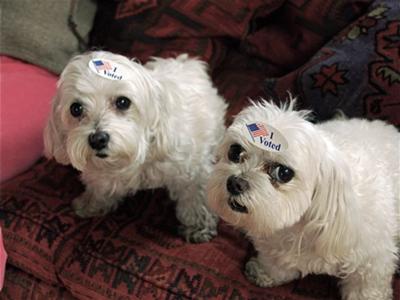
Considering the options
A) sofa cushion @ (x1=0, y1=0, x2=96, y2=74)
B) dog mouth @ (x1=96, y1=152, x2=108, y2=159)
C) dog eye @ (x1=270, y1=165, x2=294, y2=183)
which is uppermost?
dog eye @ (x1=270, y1=165, x2=294, y2=183)

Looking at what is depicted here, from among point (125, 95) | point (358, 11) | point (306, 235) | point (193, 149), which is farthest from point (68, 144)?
point (358, 11)

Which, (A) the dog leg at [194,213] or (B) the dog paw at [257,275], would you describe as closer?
(B) the dog paw at [257,275]

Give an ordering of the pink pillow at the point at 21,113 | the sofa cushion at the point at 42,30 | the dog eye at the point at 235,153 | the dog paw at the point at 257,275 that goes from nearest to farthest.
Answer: the dog eye at the point at 235,153 < the dog paw at the point at 257,275 < the pink pillow at the point at 21,113 < the sofa cushion at the point at 42,30

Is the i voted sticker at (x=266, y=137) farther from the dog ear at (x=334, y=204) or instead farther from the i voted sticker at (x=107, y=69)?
the i voted sticker at (x=107, y=69)

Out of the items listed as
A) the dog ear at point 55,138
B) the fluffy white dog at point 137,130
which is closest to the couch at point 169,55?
the fluffy white dog at point 137,130

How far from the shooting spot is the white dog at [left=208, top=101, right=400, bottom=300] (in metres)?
1.06

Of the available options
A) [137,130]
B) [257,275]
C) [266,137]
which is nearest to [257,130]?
[266,137]

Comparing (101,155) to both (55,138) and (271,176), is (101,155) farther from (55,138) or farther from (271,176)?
(271,176)

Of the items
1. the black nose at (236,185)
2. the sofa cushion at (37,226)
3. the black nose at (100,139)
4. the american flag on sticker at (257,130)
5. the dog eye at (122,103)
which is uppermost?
the american flag on sticker at (257,130)

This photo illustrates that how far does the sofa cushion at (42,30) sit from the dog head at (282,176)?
3.60 feet

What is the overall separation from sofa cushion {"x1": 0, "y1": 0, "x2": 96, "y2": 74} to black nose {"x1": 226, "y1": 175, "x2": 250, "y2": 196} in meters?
1.12

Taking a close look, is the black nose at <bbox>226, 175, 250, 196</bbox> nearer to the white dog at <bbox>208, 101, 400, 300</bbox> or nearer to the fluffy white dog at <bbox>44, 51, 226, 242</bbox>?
the white dog at <bbox>208, 101, 400, 300</bbox>

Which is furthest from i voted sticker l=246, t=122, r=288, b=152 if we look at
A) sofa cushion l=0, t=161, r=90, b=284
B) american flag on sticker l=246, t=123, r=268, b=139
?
sofa cushion l=0, t=161, r=90, b=284

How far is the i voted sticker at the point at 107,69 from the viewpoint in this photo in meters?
1.26
